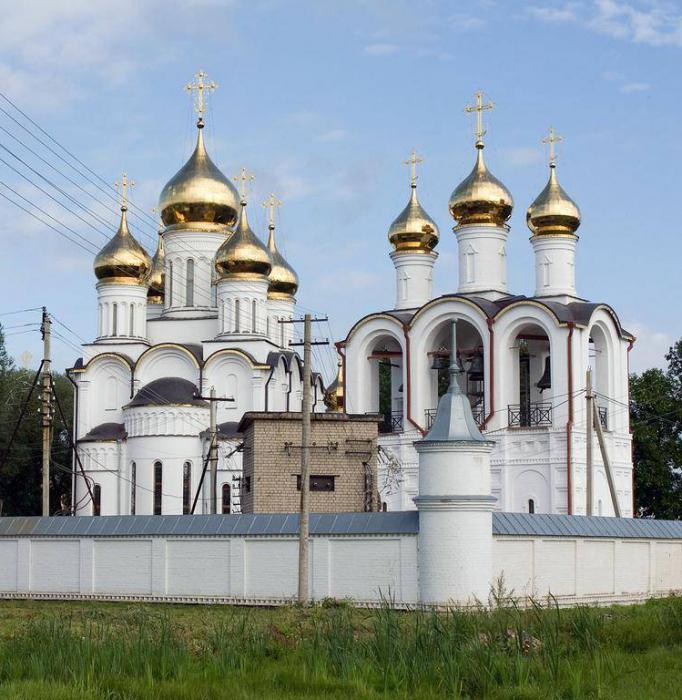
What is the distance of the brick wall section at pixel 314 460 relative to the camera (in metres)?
27.1

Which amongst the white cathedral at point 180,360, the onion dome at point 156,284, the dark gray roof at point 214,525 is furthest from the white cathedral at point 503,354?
the dark gray roof at point 214,525

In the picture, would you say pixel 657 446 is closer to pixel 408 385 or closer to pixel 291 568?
pixel 408 385

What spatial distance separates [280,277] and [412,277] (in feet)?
26.2

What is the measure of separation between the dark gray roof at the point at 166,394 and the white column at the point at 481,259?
8.18m

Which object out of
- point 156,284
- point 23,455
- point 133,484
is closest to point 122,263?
point 156,284

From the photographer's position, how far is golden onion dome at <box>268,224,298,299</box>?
160ft

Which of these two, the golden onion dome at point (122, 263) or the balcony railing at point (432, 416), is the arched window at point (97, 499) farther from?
the balcony railing at point (432, 416)

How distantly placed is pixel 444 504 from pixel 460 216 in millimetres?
21799

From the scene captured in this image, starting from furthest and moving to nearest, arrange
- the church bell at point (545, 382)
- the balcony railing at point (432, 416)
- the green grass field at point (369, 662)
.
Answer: the church bell at point (545, 382)
the balcony railing at point (432, 416)
the green grass field at point (369, 662)

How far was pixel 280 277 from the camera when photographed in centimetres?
4888

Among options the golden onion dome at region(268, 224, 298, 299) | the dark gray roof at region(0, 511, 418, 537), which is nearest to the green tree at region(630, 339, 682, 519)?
the golden onion dome at region(268, 224, 298, 299)

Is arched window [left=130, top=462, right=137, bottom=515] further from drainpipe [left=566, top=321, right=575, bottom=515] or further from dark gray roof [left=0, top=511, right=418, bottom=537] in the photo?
dark gray roof [left=0, top=511, right=418, bottom=537]

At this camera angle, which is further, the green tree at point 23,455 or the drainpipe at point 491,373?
the green tree at point 23,455

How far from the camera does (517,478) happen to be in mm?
37000
